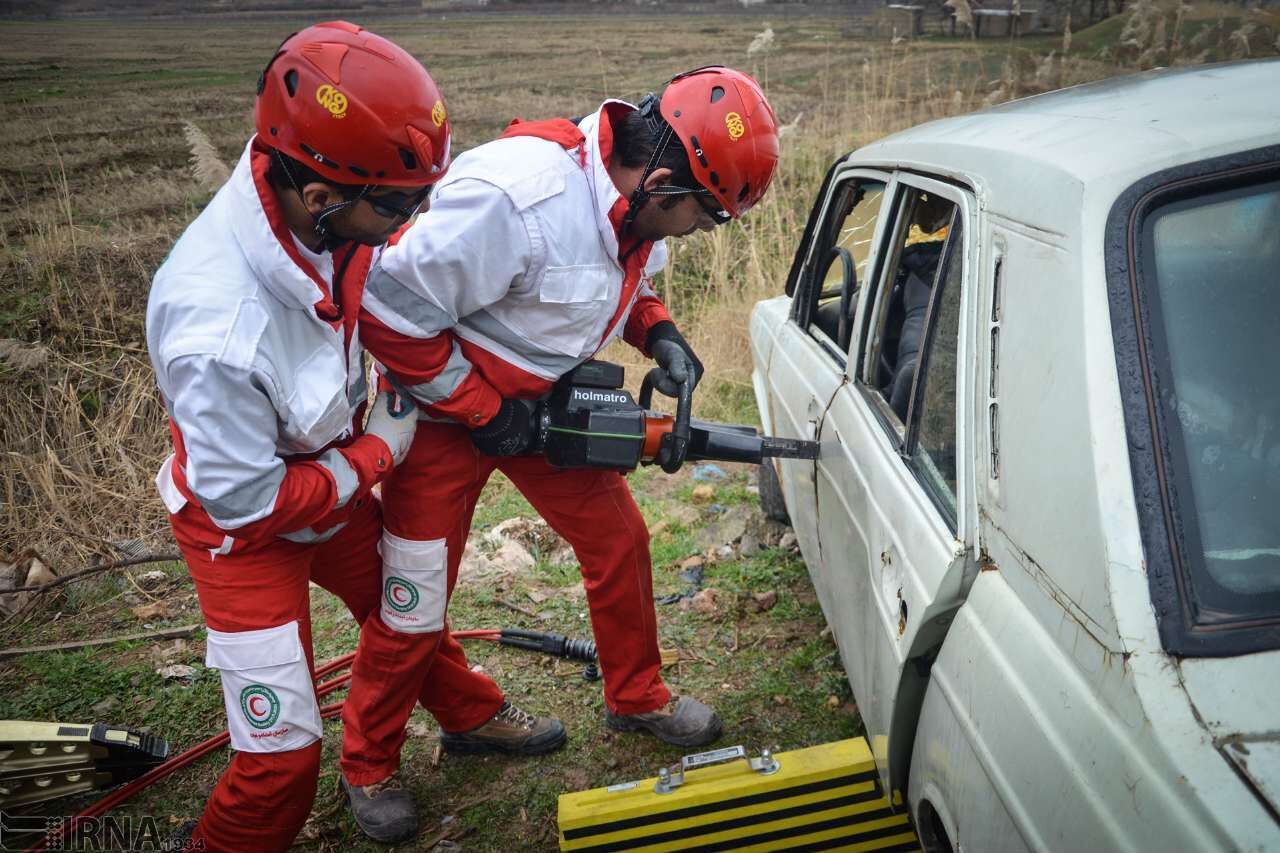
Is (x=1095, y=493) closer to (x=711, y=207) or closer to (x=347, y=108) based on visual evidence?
(x=711, y=207)

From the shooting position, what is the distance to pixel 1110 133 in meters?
1.55

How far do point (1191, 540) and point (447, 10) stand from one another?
14080 millimetres

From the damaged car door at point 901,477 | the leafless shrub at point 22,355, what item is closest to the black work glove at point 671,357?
the damaged car door at point 901,477

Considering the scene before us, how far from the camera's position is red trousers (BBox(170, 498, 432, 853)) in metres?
1.87

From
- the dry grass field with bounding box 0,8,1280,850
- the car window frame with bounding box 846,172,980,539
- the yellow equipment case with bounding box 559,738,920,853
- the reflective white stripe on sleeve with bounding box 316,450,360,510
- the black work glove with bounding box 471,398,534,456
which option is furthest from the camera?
the dry grass field with bounding box 0,8,1280,850

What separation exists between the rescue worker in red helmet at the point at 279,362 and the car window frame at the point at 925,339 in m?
1.13


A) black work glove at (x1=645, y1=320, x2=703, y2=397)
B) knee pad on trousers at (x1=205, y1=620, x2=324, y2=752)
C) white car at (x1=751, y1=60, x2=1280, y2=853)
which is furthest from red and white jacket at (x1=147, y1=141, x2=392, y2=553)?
white car at (x1=751, y1=60, x2=1280, y2=853)

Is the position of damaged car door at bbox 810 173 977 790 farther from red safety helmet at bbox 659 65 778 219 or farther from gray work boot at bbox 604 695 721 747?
gray work boot at bbox 604 695 721 747

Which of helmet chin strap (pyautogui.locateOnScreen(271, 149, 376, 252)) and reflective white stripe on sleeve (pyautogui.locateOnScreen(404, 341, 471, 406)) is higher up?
helmet chin strap (pyautogui.locateOnScreen(271, 149, 376, 252))

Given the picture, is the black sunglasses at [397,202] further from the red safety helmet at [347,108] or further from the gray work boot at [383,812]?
the gray work boot at [383,812]

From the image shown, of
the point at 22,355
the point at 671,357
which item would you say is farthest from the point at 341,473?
the point at 22,355

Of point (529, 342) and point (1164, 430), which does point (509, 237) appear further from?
point (1164, 430)

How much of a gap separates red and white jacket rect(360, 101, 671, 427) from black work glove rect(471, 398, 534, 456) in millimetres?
47

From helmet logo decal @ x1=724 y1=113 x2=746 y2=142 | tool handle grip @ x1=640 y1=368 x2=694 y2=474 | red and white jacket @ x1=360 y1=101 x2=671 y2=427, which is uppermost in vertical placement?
helmet logo decal @ x1=724 y1=113 x2=746 y2=142
